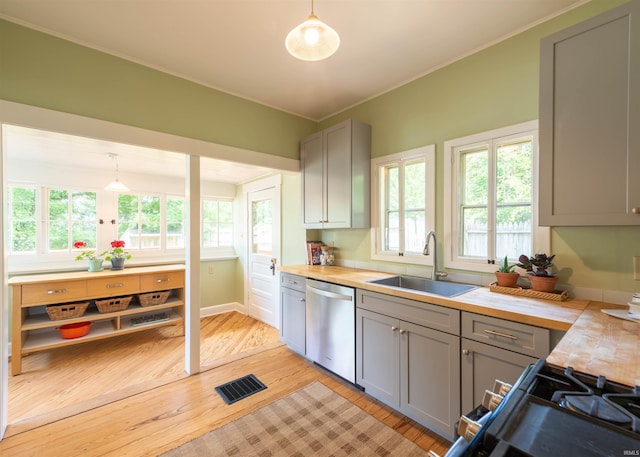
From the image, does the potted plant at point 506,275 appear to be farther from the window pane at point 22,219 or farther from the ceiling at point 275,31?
the window pane at point 22,219

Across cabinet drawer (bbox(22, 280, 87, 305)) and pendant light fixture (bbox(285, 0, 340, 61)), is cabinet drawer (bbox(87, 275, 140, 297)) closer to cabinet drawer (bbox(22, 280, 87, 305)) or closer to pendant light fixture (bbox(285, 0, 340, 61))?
cabinet drawer (bbox(22, 280, 87, 305))

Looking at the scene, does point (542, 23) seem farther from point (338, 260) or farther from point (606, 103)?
point (338, 260)

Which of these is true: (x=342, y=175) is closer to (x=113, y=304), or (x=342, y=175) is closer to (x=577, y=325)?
(x=577, y=325)

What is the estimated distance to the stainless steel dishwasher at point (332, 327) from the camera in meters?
2.32

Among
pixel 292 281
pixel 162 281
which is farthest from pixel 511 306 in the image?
pixel 162 281

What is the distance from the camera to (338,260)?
3.27 metres

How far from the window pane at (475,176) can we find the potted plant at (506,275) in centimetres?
51

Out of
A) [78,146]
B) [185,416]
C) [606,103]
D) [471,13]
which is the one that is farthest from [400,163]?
[78,146]

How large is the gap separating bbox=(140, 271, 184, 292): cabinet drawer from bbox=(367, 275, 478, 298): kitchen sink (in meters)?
2.77

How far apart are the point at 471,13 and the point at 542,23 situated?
1.68 ft

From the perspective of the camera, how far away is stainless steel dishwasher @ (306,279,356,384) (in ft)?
7.61

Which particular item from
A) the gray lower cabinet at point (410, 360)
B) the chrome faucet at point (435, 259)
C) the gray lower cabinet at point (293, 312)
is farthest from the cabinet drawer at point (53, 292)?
the chrome faucet at point (435, 259)

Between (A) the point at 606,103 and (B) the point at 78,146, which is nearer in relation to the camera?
(A) the point at 606,103

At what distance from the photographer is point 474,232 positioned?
2182 millimetres
